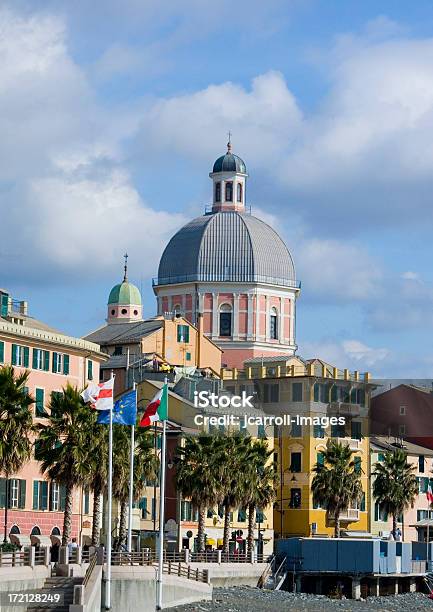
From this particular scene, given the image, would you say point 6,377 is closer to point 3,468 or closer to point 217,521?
point 3,468

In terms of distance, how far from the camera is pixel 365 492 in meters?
129

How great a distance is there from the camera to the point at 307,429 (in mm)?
126688

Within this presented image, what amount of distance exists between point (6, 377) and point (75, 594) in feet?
48.0

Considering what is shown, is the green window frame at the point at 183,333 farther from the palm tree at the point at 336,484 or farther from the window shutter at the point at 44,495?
the window shutter at the point at 44,495

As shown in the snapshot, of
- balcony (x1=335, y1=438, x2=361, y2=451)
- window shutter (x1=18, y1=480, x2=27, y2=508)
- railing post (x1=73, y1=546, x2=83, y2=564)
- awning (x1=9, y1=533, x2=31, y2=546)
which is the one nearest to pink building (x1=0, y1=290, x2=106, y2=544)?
A: window shutter (x1=18, y1=480, x2=27, y2=508)

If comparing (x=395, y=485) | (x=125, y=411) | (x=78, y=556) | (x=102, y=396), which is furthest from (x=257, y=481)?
(x=102, y=396)

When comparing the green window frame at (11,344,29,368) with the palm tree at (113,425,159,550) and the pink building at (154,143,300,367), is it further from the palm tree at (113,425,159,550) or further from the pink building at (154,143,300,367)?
the pink building at (154,143,300,367)

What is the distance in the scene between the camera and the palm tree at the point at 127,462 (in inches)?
3280

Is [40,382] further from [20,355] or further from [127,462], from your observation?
[127,462]

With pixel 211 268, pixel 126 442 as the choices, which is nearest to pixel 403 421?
pixel 211 268

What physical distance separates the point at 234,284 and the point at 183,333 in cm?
2485

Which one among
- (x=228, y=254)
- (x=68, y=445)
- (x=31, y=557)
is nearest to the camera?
(x=31, y=557)

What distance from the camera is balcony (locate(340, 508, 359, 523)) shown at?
4893 inches

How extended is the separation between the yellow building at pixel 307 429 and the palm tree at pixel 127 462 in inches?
1280
